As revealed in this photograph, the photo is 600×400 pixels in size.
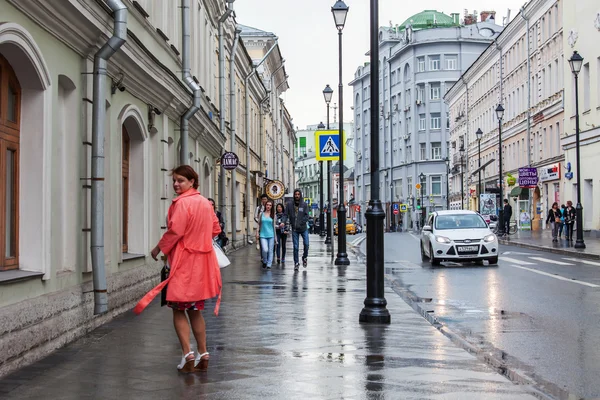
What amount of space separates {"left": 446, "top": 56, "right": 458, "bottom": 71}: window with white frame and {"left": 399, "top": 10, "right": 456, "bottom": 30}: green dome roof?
10.6 meters

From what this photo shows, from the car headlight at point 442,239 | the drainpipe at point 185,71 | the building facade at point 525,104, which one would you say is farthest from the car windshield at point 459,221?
the building facade at point 525,104

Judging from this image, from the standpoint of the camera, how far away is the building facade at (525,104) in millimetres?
50531

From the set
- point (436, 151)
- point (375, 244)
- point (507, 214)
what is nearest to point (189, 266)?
point (375, 244)

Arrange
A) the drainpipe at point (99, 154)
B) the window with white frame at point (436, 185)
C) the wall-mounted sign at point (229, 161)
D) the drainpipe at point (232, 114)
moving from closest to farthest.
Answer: the drainpipe at point (99, 154) < the wall-mounted sign at point (229, 161) < the drainpipe at point (232, 114) < the window with white frame at point (436, 185)

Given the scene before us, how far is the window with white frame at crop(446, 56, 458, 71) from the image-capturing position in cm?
9925

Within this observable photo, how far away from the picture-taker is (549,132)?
2052 inches

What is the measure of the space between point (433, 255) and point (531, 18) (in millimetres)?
37161

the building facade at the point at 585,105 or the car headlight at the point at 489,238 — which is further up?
the building facade at the point at 585,105

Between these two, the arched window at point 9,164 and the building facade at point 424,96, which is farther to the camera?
the building facade at point 424,96

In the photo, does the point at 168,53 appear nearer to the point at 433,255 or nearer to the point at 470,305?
the point at 470,305

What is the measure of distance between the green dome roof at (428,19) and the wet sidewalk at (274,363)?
330ft

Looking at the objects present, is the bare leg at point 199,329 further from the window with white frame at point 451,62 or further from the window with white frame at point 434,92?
the window with white frame at point 434,92

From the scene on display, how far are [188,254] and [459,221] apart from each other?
18.0 meters

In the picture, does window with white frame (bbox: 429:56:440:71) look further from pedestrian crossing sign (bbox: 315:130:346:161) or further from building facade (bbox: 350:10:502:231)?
pedestrian crossing sign (bbox: 315:130:346:161)
